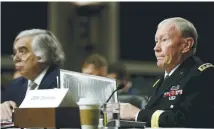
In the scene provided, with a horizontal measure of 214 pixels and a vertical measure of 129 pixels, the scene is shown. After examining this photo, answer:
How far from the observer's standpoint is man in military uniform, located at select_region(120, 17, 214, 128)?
9.07 ft

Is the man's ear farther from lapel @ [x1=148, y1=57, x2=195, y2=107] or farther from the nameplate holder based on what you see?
the nameplate holder

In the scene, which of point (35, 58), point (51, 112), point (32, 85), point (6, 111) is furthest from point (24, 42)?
point (51, 112)

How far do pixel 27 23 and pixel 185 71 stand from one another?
4.18 metres

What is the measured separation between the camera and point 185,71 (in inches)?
115

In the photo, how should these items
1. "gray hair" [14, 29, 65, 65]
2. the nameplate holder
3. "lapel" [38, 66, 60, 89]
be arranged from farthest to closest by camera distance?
"gray hair" [14, 29, 65, 65] < "lapel" [38, 66, 60, 89] < the nameplate holder

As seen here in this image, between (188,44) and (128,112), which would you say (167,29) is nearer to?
(188,44)

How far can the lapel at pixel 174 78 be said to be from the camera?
2.92m

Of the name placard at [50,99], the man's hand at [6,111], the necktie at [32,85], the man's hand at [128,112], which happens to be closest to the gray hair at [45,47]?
the necktie at [32,85]

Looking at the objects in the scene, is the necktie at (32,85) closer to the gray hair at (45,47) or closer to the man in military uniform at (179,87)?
the gray hair at (45,47)

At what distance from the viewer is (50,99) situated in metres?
2.46

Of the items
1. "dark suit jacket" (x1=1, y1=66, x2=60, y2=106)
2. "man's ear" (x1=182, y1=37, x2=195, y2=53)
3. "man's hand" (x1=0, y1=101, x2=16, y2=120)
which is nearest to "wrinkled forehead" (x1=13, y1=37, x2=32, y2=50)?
"dark suit jacket" (x1=1, y1=66, x2=60, y2=106)

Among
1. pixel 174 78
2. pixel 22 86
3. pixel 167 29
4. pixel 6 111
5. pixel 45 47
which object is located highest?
pixel 167 29

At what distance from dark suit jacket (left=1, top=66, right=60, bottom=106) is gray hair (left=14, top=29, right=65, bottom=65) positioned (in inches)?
2.3

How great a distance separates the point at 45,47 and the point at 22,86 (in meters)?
0.31
